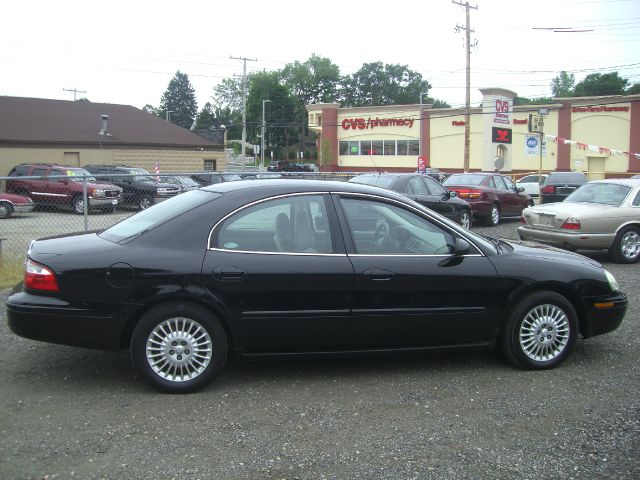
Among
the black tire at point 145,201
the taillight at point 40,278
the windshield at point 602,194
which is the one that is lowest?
the taillight at point 40,278

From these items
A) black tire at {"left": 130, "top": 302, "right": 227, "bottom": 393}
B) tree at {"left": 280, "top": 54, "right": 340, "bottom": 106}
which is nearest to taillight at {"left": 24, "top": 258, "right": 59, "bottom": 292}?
black tire at {"left": 130, "top": 302, "right": 227, "bottom": 393}

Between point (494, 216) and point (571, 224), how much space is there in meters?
6.50

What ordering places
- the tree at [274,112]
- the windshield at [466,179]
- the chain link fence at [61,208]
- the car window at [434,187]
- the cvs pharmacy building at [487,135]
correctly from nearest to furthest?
the chain link fence at [61,208]
the car window at [434,187]
the windshield at [466,179]
the cvs pharmacy building at [487,135]
the tree at [274,112]

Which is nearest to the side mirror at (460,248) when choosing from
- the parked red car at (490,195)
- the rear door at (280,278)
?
the rear door at (280,278)

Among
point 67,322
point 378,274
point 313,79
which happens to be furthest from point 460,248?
point 313,79

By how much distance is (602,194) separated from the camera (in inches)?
464

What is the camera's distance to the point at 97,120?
37.5 m

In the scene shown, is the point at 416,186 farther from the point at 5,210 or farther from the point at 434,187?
the point at 5,210

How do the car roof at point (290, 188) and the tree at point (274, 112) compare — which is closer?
the car roof at point (290, 188)

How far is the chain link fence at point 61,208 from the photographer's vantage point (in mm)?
9023

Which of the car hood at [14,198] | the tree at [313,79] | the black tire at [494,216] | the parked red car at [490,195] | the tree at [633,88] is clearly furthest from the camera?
the tree at [313,79]

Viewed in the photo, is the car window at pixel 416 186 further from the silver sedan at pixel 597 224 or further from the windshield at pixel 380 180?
the silver sedan at pixel 597 224

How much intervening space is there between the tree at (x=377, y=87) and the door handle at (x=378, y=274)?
113 m

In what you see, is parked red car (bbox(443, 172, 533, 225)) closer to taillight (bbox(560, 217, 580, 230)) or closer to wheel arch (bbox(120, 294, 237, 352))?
taillight (bbox(560, 217, 580, 230))
